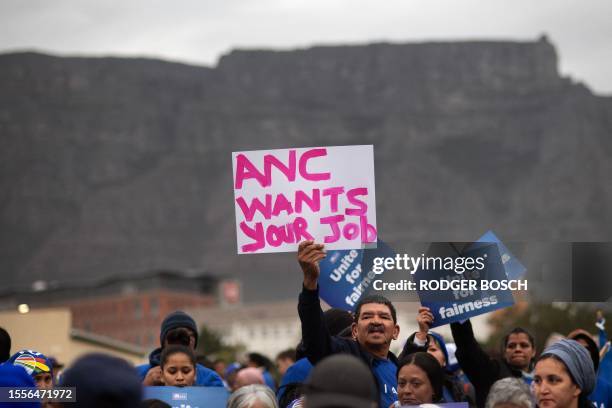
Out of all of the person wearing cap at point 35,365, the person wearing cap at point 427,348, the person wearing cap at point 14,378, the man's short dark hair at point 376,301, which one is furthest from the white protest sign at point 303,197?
the person wearing cap at point 14,378

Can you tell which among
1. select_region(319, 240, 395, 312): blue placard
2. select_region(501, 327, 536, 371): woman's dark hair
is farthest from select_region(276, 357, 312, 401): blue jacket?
select_region(501, 327, 536, 371): woman's dark hair

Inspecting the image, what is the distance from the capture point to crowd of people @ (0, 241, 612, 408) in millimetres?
5598

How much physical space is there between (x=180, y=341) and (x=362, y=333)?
1.88 meters

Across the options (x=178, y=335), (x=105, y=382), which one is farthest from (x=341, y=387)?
(x=178, y=335)

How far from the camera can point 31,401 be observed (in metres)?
8.55

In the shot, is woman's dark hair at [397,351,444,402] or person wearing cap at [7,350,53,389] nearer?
woman's dark hair at [397,351,444,402]

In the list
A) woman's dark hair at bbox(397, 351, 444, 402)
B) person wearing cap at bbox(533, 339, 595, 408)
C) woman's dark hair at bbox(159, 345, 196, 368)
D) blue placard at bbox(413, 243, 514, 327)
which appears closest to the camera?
person wearing cap at bbox(533, 339, 595, 408)

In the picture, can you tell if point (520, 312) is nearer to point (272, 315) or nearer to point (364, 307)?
point (272, 315)

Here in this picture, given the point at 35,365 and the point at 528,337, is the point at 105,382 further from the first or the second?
the point at 528,337

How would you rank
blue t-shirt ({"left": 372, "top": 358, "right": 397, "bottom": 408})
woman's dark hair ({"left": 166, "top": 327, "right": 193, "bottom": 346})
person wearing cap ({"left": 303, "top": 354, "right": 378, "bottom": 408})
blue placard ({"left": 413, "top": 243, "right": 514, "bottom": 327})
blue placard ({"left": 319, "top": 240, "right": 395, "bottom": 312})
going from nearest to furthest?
person wearing cap ({"left": 303, "top": 354, "right": 378, "bottom": 408}) < blue t-shirt ({"left": 372, "top": 358, "right": 397, "bottom": 408}) < blue placard ({"left": 413, "top": 243, "right": 514, "bottom": 327}) < blue placard ({"left": 319, "top": 240, "right": 395, "bottom": 312}) < woman's dark hair ({"left": 166, "top": 327, "right": 193, "bottom": 346})

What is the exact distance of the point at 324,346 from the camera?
879 centimetres

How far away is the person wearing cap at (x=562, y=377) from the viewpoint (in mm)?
7945

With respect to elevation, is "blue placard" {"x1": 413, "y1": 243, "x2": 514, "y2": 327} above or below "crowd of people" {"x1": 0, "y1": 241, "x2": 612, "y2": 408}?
above

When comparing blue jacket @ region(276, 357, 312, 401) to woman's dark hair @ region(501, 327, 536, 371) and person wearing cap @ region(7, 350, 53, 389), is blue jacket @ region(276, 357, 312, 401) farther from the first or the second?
woman's dark hair @ region(501, 327, 536, 371)
